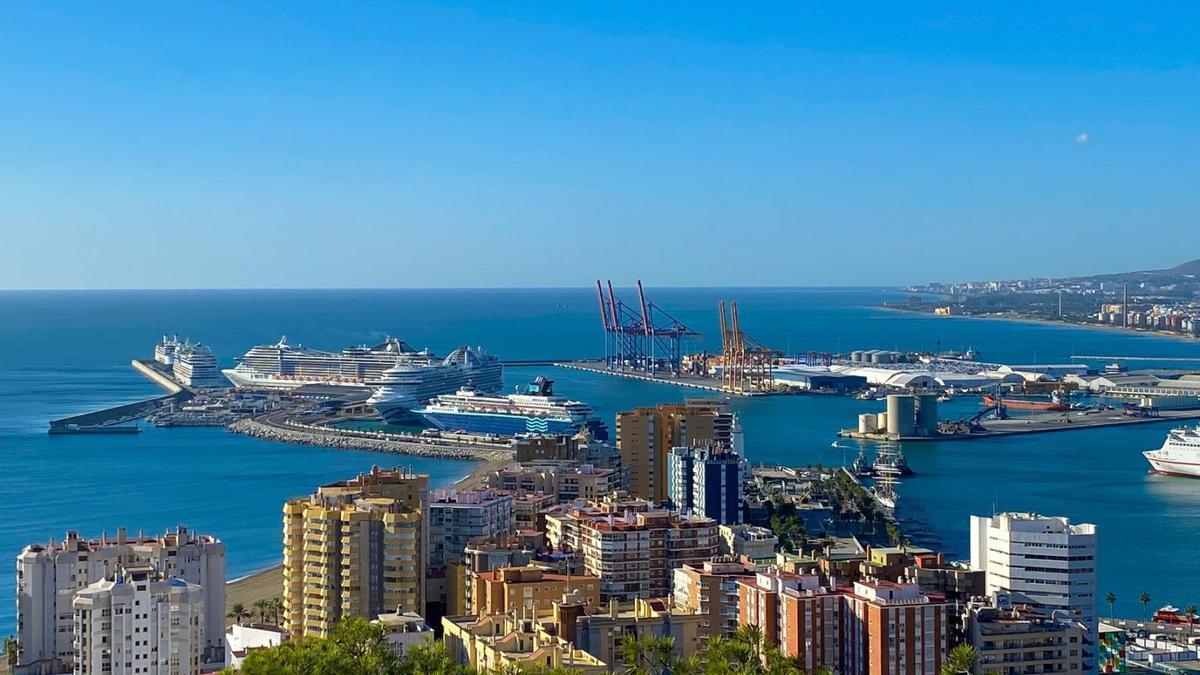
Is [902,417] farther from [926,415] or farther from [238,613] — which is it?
[238,613]

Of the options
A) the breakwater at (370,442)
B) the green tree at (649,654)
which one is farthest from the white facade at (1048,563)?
the breakwater at (370,442)

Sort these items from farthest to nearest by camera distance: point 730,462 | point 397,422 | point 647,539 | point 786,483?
1. point 397,422
2. point 786,483
3. point 730,462
4. point 647,539

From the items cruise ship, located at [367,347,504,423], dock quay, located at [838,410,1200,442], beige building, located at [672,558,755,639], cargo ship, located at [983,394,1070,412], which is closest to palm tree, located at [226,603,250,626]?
beige building, located at [672,558,755,639]

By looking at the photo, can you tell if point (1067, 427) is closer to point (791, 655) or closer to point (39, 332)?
point (791, 655)

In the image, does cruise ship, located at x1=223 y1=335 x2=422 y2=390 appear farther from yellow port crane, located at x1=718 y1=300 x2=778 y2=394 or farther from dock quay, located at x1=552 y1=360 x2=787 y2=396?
yellow port crane, located at x1=718 y1=300 x2=778 y2=394

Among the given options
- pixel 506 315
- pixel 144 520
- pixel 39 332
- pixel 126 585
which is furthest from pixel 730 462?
pixel 506 315

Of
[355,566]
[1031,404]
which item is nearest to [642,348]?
[1031,404]
